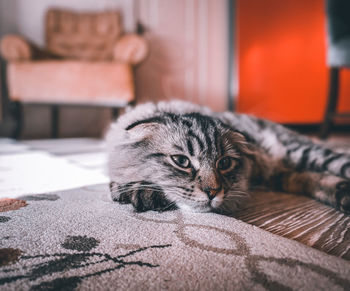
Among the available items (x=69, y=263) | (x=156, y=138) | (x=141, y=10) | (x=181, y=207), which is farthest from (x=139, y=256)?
(x=141, y=10)

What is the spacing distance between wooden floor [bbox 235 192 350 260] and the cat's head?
0.08 metres

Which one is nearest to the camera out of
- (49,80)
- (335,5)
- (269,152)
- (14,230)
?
(14,230)

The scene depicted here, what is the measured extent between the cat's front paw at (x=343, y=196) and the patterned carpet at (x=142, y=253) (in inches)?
13.0

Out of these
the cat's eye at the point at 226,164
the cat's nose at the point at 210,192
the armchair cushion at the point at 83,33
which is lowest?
the cat's nose at the point at 210,192

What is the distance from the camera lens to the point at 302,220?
702 millimetres

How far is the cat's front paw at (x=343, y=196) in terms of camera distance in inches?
29.6

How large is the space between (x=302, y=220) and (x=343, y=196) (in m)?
0.18

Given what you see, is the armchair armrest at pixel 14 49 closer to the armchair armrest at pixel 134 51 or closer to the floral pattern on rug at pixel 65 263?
the armchair armrest at pixel 134 51

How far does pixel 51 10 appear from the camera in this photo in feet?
10.2

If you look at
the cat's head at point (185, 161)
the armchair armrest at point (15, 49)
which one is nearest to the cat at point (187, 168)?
the cat's head at point (185, 161)

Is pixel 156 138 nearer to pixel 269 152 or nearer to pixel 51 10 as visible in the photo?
pixel 269 152

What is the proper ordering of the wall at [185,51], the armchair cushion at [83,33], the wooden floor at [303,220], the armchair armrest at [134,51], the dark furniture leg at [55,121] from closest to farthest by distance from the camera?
the wooden floor at [303,220] → the armchair armrest at [134,51] → the armchair cushion at [83,33] → the dark furniture leg at [55,121] → the wall at [185,51]

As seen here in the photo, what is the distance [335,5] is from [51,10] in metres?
2.85

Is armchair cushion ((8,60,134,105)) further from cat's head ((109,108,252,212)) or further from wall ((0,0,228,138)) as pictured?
cat's head ((109,108,252,212))
